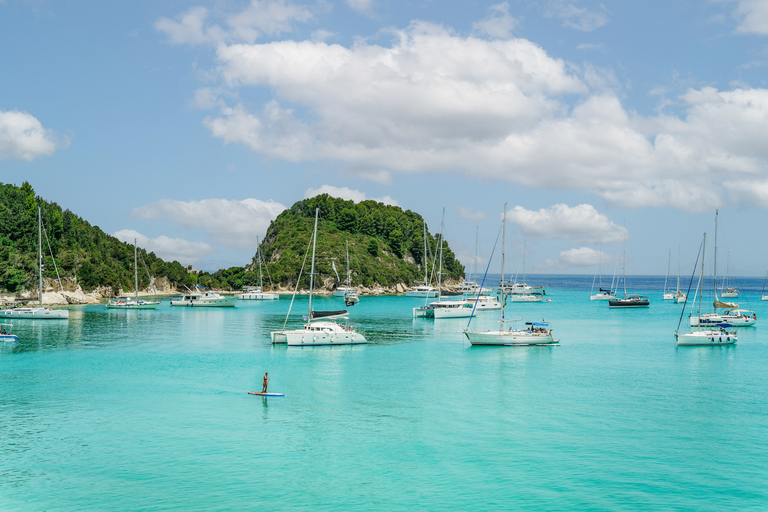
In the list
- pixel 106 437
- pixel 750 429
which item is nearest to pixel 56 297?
pixel 106 437

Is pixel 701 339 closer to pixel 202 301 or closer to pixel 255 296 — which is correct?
pixel 202 301

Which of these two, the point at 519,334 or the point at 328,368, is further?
the point at 519,334

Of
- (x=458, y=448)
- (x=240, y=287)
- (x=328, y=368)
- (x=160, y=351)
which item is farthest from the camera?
(x=240, y=287)

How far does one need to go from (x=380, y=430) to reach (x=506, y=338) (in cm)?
3634

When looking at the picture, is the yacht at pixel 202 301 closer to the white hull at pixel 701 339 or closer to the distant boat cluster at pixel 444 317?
the distant boat cluster at pixel 444 317

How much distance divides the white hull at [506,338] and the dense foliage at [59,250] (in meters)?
90.3

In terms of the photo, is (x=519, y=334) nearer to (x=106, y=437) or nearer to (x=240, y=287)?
(x=106, y=437)

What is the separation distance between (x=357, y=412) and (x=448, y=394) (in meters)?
8.38

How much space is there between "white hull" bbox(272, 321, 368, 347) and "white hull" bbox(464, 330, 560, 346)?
1317 centimetres

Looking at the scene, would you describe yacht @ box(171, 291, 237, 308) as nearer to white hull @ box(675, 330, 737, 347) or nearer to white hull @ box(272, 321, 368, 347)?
white hull @ box(272, 321, 368, 347)

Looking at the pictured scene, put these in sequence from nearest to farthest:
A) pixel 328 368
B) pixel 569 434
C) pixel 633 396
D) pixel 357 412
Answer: pixel 569 434, pixel 357 412, pixel 633 396, pixel 328 368

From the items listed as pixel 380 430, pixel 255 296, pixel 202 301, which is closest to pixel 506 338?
pixel 380 430

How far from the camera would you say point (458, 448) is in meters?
29.0

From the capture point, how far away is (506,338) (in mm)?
65188
